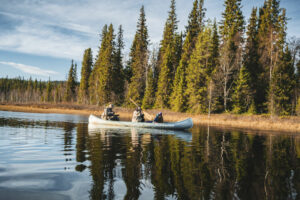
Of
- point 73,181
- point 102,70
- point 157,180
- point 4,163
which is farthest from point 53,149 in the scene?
point 102,70

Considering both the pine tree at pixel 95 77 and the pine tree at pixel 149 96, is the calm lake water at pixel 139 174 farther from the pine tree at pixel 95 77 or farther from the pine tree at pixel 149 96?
the pine tree at pixel 95 77

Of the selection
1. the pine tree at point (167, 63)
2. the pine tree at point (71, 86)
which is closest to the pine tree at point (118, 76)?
the pine tree at point (167, 63)

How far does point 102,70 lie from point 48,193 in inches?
1808

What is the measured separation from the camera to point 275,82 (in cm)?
2948

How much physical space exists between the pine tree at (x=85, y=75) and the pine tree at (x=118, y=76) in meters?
13.2

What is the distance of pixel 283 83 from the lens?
97.1ft

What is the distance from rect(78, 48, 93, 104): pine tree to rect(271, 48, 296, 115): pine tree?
44234 millimetres

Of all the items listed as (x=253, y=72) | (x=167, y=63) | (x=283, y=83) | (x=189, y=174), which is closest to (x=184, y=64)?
(x=167, y=63)

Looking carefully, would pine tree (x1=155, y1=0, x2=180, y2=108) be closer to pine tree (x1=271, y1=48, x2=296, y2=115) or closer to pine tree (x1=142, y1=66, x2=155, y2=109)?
pine tree (x1=142, y1=66, x2=155, y2=109)

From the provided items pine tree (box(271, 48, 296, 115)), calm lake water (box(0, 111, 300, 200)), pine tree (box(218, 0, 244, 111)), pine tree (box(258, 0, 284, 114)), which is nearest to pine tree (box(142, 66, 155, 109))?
pine tree (box(218, 0, 244, 111))

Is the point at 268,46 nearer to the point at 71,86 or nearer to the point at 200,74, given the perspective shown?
the point at 200,74

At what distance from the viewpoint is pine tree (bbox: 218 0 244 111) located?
3155 cm

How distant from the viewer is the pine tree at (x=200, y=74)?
31828 millimetres

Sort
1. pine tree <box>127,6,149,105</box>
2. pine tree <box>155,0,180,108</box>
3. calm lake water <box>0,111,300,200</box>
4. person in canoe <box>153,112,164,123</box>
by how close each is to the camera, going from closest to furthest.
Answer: calm lake water <box>0,111,300,200</box> → person in canoe <box>153,112,164,123</box> → pine tree <box>155,0,180,108</box> → pine tree <box>127,6,149,105</box>
